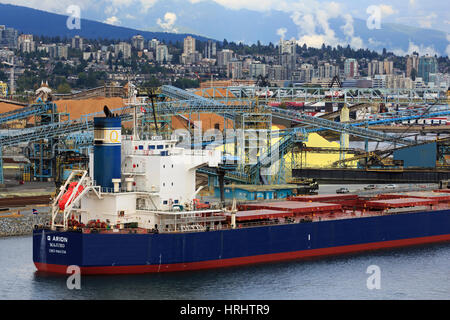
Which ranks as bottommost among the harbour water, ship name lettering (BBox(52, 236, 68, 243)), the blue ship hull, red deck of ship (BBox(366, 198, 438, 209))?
the harbour water

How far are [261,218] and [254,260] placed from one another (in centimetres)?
249

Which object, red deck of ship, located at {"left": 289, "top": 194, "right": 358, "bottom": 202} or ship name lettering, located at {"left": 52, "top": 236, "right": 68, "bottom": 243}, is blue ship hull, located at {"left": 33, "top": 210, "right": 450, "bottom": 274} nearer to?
ship name lettering, located at {"left": 52, "top": 236, "right": 68, "bottom": 243}

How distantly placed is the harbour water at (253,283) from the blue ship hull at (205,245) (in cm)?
55

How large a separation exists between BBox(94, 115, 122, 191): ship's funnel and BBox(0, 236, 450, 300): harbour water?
454 centimetres

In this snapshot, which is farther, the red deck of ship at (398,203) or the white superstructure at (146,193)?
the red deck of ship at (398,203)

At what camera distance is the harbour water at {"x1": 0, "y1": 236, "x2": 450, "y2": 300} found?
35.3 m

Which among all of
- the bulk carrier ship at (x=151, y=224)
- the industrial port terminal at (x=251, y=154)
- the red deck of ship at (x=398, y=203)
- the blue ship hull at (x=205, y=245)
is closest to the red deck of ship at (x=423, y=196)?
the red deck of ship at (x=398, y=203)

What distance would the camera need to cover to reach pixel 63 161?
6400cm

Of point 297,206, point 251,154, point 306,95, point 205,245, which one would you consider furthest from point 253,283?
point 306,95

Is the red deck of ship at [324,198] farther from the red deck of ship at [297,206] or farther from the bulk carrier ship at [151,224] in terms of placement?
the bulk carrier ship at [151,224]

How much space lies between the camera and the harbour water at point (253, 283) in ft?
116

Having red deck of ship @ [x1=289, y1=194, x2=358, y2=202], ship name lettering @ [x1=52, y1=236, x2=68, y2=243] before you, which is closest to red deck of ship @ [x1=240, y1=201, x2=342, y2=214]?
red deck of ship @ [x1=289, y1=194, x2=358, y2=202]
